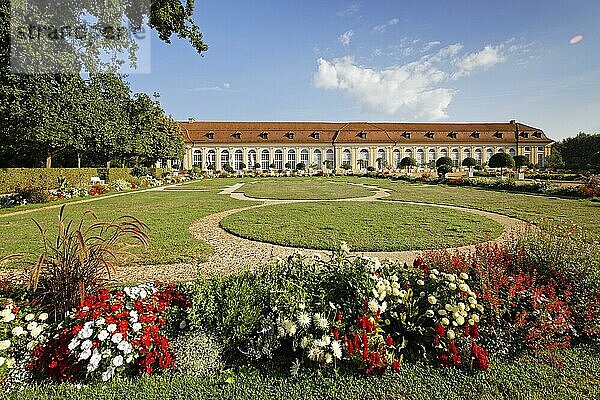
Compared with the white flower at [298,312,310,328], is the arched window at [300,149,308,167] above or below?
above

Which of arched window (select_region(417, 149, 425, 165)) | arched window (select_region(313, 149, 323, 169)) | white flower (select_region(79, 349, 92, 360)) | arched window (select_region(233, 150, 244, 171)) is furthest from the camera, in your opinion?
arched window (select_region(417, 149, 425, 165))

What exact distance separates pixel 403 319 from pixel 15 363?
111 inches

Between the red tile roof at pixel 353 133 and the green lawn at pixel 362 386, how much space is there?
56662 millimetres

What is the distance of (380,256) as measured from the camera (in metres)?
5.85

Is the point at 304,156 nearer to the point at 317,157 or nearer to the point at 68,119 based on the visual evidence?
the point at 317,157

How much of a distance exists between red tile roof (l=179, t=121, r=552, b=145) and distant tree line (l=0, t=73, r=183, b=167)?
83.1ft

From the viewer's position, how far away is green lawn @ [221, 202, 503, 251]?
6.71 m

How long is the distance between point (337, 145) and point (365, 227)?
168 ft

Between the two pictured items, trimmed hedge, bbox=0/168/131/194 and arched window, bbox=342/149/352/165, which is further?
arched window, bbox=342/149/352/165

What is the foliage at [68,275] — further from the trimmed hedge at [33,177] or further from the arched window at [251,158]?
the arched window at [251,158]

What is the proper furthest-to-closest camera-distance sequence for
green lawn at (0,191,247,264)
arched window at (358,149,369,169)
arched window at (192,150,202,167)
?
arched window at (358,149,369,169)
arched window at (192,150,202,167)
green lawn at (0,191,247,264)

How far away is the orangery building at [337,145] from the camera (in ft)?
189

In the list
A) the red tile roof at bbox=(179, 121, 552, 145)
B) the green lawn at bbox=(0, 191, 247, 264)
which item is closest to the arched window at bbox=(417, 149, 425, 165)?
the red tile roof at bbox=(179, 121, 552, 145)

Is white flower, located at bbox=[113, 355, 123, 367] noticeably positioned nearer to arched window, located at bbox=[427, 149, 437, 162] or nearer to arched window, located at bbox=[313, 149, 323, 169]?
arched window, located at bbox=[313, 149, 323, 169]
